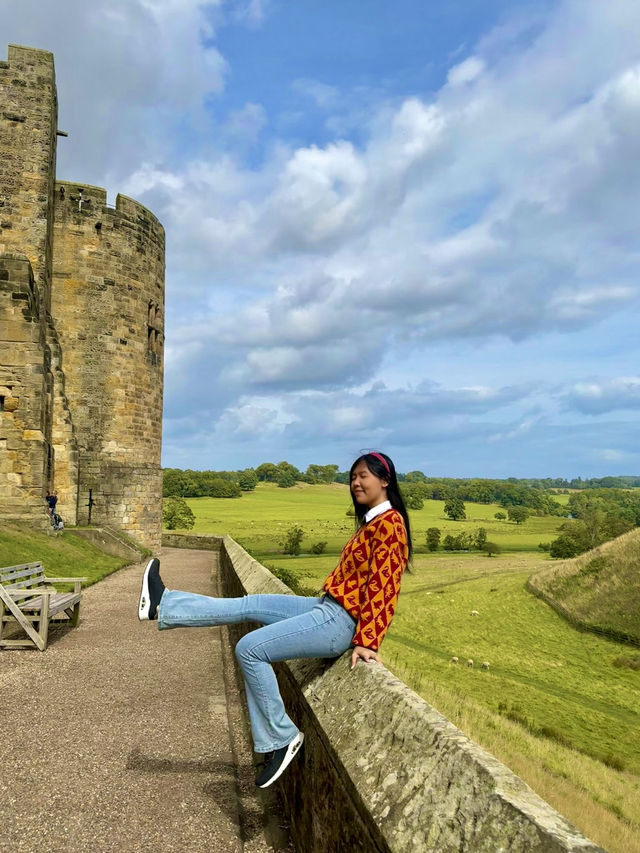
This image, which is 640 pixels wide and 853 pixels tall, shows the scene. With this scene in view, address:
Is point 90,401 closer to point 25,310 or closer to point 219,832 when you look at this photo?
point 25,310

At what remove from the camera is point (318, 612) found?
3.35 metres

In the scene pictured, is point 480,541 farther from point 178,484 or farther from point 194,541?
point 194,541

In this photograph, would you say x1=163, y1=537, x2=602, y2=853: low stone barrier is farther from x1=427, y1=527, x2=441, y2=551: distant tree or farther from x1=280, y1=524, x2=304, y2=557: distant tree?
x1=427, y1=527, x2=441, y2=551: distant tree

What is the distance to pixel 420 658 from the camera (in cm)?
2575

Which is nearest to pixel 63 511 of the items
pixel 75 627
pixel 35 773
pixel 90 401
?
pixel 90 401

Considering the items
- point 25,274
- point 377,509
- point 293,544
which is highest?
point 25,274

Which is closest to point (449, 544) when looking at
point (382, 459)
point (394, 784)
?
point (382, 459)

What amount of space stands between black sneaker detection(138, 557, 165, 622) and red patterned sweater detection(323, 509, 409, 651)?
94cm

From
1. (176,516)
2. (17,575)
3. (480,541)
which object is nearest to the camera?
(17,575)

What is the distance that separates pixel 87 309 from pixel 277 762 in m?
24.3

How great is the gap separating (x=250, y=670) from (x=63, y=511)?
74.0 feet

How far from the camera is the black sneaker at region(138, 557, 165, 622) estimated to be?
3.41 m

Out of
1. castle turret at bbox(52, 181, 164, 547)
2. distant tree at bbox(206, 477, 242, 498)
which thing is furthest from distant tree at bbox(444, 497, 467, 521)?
castle turret at bbox(52, 181, 164, 547)

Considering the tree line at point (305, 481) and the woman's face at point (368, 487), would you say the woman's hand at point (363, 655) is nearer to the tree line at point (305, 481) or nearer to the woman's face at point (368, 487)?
the woman's face at point (368, 487)
